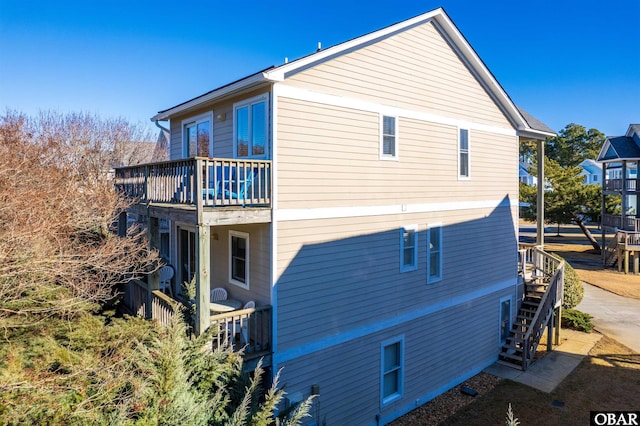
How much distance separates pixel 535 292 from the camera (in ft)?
52.6

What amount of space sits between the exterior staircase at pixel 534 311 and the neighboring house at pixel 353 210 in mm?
969

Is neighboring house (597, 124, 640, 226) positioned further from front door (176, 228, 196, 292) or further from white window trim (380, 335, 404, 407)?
front door (176, 228, 196, 292)

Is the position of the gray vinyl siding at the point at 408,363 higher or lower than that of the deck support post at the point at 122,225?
lower

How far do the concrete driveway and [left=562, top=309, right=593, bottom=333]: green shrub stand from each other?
55 cm

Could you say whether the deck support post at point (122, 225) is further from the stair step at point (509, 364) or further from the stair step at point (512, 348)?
the stair step at point (512, 348)

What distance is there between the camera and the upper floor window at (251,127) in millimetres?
8922

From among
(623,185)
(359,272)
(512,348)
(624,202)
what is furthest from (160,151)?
(624,202)

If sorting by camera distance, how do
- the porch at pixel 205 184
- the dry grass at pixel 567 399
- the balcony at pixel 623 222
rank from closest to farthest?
the porch at pixel 205 184 < the dry grass at pixel 567 399 < the balcony at pixel 623 222

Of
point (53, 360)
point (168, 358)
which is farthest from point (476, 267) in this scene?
point (53, 360)

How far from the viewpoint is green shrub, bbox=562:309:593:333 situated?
17.3 m

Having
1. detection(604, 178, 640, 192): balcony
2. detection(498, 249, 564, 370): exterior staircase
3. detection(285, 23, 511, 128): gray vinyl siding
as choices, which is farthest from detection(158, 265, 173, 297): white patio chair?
detection(604, 178, 640, 192): balcony

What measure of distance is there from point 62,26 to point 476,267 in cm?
2095

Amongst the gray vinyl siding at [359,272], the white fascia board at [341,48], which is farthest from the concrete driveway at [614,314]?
the white fascia board at [341,48]

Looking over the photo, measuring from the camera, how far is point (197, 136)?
12.2 metres
